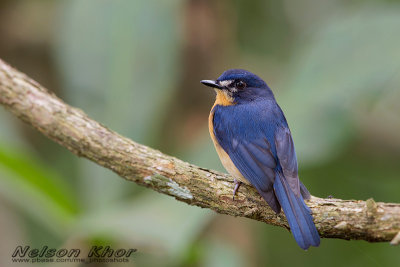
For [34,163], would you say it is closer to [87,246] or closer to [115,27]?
[87,246]

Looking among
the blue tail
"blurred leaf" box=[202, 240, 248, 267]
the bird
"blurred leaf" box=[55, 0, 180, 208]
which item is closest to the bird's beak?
the bird

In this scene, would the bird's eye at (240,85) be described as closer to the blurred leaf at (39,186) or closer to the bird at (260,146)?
the bird at (260,146)

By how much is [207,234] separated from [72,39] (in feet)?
7.20

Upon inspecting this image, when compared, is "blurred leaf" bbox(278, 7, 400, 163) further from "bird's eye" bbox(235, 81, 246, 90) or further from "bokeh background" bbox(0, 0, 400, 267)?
"bird's eye" bbox(235, 81, 246, 90)

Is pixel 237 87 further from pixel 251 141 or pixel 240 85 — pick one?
pixel 251 141

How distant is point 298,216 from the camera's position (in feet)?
10.4

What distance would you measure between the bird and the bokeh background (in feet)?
1.02

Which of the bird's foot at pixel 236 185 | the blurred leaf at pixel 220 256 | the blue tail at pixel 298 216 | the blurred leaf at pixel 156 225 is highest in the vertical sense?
the blue tail at pixel 298 216

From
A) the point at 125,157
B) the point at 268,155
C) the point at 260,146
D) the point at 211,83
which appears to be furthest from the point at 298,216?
the point at 211,83

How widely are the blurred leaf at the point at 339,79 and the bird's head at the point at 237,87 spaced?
280 millimetres

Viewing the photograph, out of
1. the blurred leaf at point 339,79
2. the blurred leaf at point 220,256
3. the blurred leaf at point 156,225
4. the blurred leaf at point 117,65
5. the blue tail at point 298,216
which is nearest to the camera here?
the blue tail at point 298,216

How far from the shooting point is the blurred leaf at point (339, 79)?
4.32 meters

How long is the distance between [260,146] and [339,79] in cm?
119

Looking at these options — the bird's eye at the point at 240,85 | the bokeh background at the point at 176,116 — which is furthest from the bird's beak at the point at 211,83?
the bokeh background at the point at 176,116
